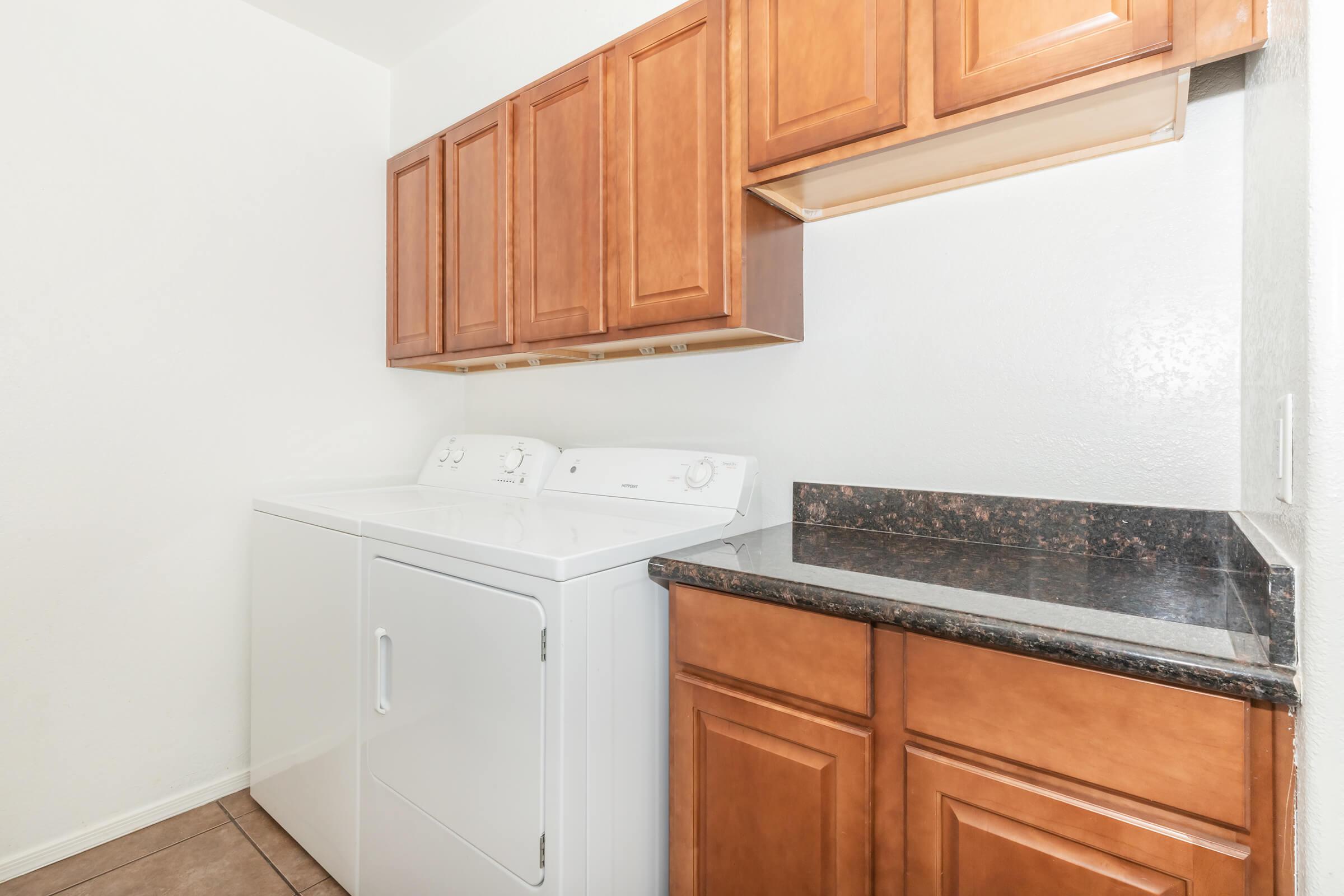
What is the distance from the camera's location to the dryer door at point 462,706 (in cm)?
115

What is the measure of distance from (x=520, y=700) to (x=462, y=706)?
200mm

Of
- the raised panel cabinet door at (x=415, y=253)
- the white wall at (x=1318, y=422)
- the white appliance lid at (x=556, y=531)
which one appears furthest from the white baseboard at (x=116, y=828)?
the white wall at (x=1318, y=422)

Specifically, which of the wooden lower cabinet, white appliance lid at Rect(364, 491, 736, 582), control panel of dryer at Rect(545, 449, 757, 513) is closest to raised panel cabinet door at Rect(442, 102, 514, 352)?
control panel of dryer at Rect(545, 449, 757, 513)

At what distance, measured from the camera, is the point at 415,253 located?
7.52 ft


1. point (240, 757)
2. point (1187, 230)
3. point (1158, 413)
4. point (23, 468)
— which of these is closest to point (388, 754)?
point (240, 757)

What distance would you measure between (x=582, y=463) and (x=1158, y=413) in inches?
56.8

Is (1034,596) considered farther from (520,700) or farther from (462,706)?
(462,706)

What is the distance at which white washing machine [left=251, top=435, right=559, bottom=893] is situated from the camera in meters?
1.59

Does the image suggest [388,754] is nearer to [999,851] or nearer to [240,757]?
[240,757]

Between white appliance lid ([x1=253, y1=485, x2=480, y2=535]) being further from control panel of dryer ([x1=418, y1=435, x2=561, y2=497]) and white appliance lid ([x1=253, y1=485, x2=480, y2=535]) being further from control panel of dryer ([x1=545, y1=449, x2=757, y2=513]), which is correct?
control panel of dryer ([x1=545, y1=449, x2=757, y2=513])

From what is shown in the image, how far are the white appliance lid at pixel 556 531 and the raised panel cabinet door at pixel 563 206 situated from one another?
506 mm

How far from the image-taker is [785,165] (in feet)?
4.40

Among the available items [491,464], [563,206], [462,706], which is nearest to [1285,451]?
[462,706]

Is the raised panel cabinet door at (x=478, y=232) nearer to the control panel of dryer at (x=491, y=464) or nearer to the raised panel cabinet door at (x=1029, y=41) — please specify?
the control panel of dryer at (x=491, y=464)
